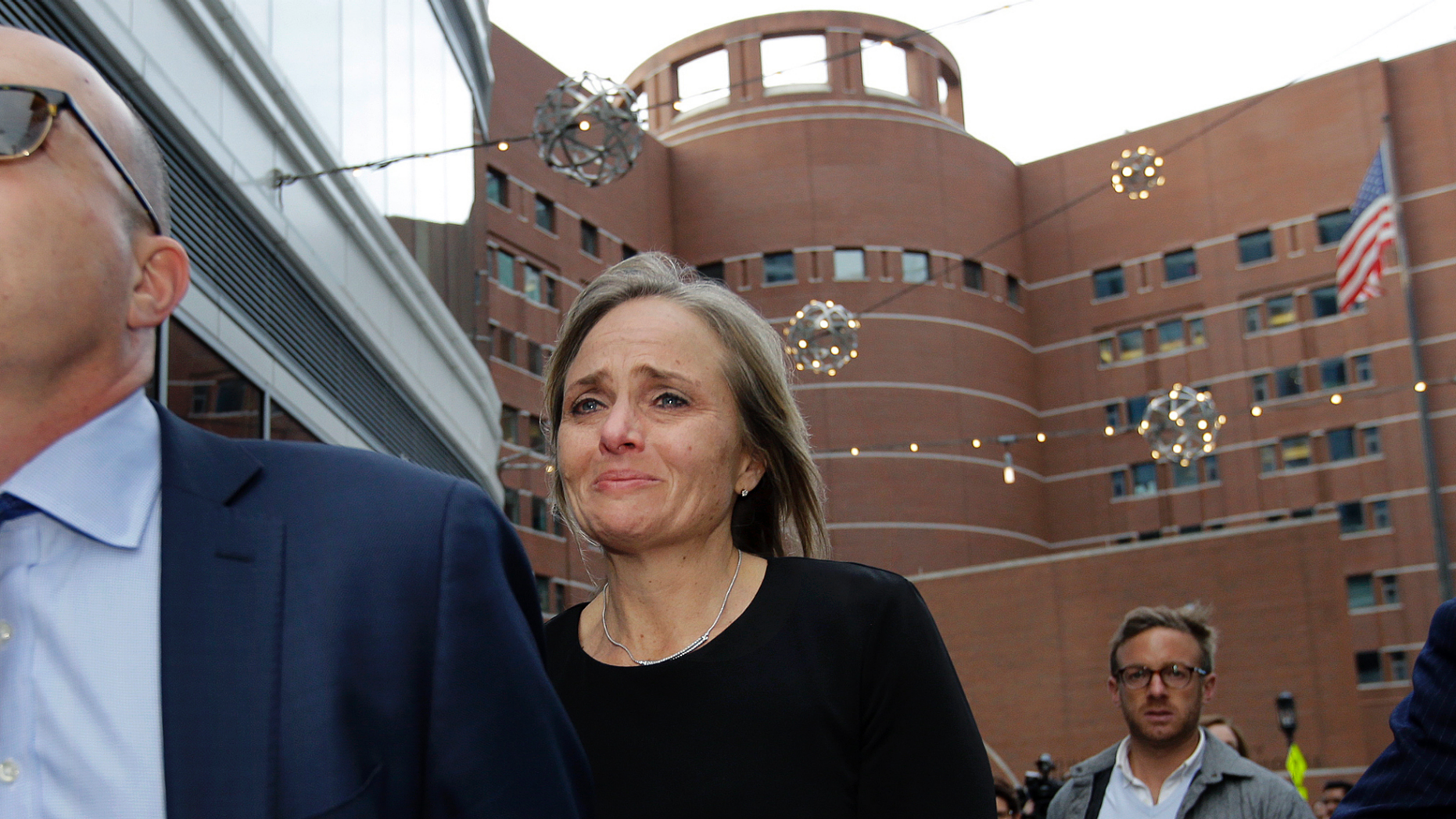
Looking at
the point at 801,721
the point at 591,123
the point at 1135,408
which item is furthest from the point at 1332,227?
the point at 801,721

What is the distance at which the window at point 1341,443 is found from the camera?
44750 millimetres

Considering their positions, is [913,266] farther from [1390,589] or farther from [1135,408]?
[1390,589]

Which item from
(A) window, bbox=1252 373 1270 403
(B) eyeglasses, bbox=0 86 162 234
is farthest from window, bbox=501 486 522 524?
(B) eyeglasses, bbox=0 86 162 234

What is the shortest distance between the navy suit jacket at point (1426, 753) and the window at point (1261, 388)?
46.6 metres

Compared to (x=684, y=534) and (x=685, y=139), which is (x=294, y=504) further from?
(x=685, y=139)

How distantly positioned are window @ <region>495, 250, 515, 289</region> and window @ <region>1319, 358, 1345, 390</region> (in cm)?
2467

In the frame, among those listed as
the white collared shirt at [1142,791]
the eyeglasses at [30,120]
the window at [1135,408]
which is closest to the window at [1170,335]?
the window at [1135,408]

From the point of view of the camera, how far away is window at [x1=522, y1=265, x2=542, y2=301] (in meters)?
41.0

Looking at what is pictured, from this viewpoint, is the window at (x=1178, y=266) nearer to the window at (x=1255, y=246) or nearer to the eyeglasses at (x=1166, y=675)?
the window at (x=1255, y=246)

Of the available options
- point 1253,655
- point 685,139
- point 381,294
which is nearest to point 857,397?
point 685,139

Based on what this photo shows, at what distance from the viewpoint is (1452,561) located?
4172 cm

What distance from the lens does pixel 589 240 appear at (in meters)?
44.0

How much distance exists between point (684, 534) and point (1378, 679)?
145 feet

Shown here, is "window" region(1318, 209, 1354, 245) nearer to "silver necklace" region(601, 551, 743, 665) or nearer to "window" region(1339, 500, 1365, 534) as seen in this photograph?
"window" region(1339, 500, 1365, 534)
